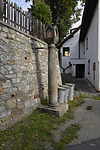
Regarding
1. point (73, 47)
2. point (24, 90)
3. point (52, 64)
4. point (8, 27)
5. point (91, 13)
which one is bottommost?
point (24, 90)

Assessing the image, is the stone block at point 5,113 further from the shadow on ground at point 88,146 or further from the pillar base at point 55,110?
the shadow on ground at point 88,146

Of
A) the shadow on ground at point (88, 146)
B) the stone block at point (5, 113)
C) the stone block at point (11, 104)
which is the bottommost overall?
the shadow on ground at point (88, 146)

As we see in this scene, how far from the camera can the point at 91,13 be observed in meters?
12.8

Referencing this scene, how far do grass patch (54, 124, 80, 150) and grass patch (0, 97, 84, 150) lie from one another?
31 centimetres

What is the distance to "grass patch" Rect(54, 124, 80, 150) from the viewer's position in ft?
11.5

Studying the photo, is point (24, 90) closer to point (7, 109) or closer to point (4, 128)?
point (7, 109)

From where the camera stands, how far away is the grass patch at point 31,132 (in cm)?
343

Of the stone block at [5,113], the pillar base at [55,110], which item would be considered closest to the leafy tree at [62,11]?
the pillar base at [55,110]

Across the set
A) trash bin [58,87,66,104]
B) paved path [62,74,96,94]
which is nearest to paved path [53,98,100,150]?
trash bin [58,87,66,104]

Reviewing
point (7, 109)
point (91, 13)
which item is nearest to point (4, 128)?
point (7, 109)

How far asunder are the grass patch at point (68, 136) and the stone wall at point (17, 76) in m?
1.45

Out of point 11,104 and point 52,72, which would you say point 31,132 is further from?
point 52,72

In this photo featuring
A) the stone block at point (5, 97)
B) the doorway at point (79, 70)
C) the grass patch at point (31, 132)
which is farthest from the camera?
the doorway at point (79, 70)

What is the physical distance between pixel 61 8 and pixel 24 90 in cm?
1367
